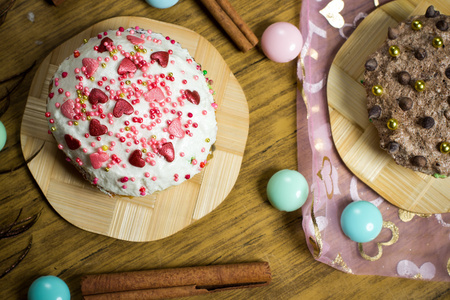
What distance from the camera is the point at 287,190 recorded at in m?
1.65

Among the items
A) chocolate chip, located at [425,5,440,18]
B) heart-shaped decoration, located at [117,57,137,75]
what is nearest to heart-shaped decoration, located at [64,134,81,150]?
heart-shaped decoration, located at [117,57,137,75]

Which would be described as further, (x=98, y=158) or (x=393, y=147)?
(x=393, y=147)

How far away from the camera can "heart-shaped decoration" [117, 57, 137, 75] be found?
139cm

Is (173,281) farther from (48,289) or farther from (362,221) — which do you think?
(362,221)

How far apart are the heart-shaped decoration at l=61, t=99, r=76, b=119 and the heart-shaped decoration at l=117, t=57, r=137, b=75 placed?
0.63ft

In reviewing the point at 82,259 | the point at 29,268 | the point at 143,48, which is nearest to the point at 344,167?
the point at 143,48

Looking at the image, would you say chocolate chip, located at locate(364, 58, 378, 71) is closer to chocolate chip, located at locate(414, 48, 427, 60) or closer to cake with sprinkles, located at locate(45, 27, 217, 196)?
chocolate chip, located at locate(414, 48, 427, 60)

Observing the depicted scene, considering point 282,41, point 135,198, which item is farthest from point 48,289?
point 282,41

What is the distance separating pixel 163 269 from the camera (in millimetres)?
1728

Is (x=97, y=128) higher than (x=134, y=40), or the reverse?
(x=134, y=40)

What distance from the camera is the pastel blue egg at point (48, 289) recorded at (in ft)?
5.18

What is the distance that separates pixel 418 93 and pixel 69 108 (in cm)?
129

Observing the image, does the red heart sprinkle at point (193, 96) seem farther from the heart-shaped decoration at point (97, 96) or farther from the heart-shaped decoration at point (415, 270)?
the heart-shaped decoration at point (415, 270)

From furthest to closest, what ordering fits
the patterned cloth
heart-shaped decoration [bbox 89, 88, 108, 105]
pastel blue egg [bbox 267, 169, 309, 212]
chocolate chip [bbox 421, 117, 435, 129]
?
the patterned cloth
pastel blue egg [bbox 267, 169, 309, 212]
chocolate chip [bbox 421, 117, 435, 129]
heart-shaped decoration [bbox 89, 88, 108, 105]
